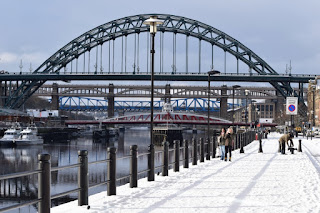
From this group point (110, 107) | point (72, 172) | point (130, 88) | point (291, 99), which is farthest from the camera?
point (130, 88)

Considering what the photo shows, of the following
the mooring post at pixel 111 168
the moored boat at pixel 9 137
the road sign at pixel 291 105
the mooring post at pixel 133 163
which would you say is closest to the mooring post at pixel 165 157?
the mooring post at pixel 133 163

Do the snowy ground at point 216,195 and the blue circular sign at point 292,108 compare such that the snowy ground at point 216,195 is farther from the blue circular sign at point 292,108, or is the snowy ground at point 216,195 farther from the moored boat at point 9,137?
the moored boat at point 9,137

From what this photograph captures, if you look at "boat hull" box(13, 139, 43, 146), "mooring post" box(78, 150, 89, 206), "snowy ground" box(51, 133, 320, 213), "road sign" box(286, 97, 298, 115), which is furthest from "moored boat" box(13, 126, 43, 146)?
"mooring post" box(78, 150, 89, 206)

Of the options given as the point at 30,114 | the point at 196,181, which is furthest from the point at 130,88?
the point at 196,181

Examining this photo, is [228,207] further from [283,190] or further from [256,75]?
[256,75]

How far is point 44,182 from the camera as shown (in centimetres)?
992

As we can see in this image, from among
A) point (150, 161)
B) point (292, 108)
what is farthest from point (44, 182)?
point (292, 108)

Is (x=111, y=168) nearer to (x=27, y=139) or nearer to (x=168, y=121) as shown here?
(x=27, y=139)

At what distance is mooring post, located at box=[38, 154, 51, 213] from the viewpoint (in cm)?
982

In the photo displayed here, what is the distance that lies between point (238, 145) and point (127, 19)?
7865 centimetres

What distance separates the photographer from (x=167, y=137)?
393 ft

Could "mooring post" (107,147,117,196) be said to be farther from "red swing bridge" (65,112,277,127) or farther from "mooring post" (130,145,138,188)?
"red swing bridge" (65,112,277,127)

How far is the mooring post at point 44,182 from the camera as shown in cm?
982

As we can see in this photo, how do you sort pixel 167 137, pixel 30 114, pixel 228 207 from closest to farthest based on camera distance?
pixel 228 207, pixel 167 137, pixel 30 114
